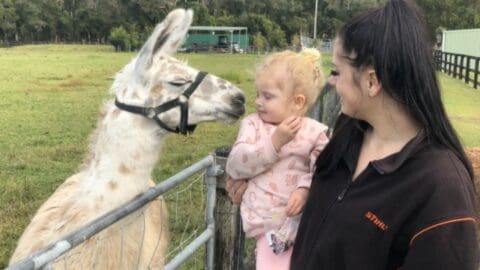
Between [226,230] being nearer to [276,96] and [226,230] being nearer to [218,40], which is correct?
[276,96]

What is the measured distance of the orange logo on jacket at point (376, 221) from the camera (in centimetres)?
136

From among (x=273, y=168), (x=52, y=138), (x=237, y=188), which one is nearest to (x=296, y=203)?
(x=273, y=168)

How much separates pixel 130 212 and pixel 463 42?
32.5 m

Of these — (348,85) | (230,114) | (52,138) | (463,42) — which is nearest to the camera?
(348,85)

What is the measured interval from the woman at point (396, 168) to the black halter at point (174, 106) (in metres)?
1.13

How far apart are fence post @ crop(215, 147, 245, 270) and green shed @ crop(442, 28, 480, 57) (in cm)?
A: 2706

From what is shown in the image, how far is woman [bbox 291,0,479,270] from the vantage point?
126 cm

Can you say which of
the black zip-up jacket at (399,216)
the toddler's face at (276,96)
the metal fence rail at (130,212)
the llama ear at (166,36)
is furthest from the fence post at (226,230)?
the black zip-up jacket at (399,216)

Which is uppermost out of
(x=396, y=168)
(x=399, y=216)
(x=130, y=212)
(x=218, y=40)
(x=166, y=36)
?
(x=166, y=36)

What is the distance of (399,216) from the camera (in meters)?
1.33

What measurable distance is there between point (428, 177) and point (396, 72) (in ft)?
0.86

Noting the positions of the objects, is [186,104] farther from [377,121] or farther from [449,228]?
[449,228]

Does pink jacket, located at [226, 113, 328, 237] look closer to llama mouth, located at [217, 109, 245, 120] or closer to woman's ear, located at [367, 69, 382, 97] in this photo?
llama mouth, located at [217, 109, 245, 120]

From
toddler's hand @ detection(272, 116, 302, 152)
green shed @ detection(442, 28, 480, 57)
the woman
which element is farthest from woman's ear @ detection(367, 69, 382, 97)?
green shed @ detection(442, 28, 480, 57)
